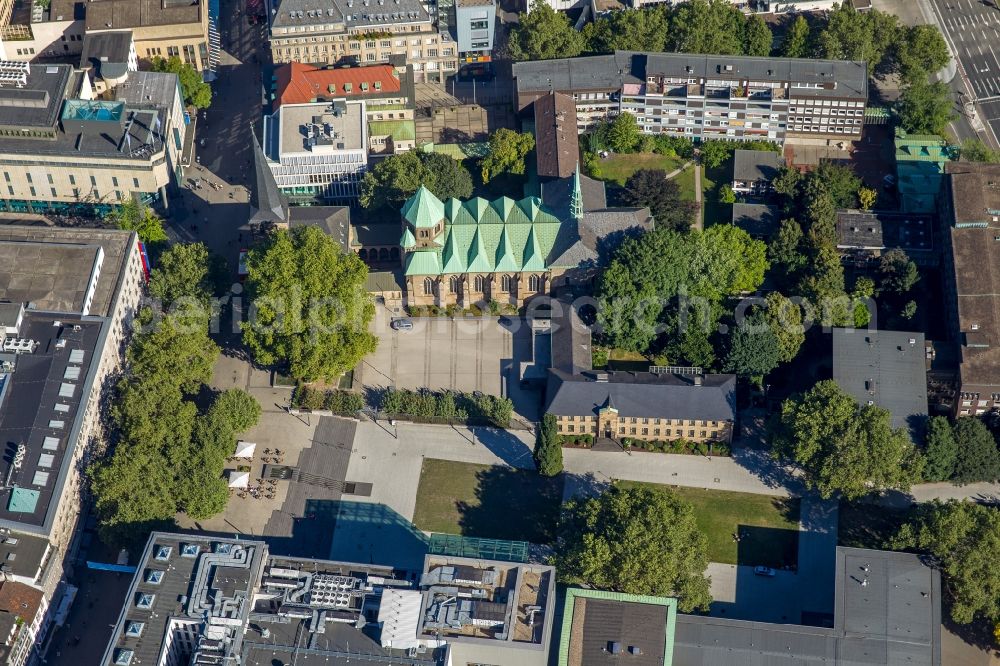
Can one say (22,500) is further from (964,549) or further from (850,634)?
(964,549)

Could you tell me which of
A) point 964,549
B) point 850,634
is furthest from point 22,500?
point 964,549

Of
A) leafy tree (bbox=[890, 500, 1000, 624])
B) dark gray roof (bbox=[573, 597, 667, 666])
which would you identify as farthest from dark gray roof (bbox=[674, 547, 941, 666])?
dark gray roof (bbox=[573, 597, 667, 666])

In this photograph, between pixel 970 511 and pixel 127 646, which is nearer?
pixel 127 646

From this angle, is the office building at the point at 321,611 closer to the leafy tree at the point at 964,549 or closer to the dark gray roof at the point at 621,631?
the dark gray roof at the point at 621,631

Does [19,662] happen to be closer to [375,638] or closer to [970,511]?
[375,638]

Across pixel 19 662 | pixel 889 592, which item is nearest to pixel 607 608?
pixel 889 592
